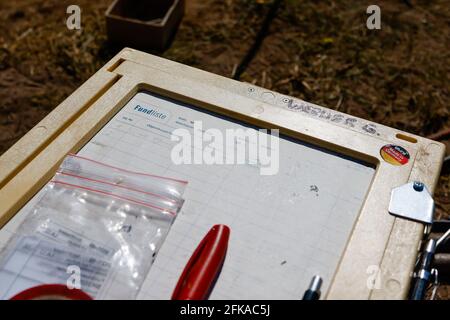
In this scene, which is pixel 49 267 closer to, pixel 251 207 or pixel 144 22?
pixel 251 207

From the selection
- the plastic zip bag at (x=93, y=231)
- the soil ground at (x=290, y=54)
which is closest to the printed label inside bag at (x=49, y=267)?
the plastic zip bag at (x=93, y=231)

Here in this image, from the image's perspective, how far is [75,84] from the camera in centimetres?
216

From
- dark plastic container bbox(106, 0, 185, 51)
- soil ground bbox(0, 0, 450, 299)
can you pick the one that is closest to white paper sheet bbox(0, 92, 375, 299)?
soil ground bbox(0, 0, 450, 299)

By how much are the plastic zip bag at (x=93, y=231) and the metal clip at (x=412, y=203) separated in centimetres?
38

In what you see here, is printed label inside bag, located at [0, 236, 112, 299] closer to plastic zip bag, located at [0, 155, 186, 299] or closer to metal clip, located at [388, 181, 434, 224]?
plastic zip bag, located at [0, 155, 186, 299]

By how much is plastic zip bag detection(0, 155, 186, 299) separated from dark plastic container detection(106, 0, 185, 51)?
1377 millimetres

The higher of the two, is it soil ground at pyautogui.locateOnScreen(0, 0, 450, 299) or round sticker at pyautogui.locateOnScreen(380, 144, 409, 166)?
round sticker at pyautogui.locateOnScreen(380, 144, 409, 166)

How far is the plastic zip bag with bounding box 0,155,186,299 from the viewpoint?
2.59 ft

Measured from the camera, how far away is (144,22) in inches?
89.2

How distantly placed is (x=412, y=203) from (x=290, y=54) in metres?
1.52

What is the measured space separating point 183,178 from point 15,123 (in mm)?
1298
